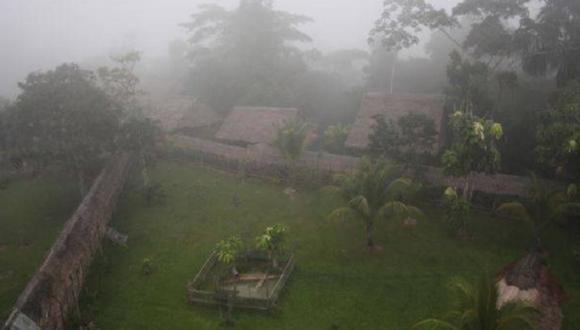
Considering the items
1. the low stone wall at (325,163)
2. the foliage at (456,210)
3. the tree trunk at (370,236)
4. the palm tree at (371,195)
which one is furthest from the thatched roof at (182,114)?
the foliage at (456,210)

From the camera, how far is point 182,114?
92.6 feet

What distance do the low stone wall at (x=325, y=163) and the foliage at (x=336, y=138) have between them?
2.25 meters

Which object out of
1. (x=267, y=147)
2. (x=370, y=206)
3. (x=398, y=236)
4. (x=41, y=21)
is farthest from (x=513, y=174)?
(x=41, y=21)

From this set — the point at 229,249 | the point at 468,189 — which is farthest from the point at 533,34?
the point at 229,249

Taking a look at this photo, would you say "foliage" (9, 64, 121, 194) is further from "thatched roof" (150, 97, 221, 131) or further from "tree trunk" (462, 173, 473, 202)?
"tree trunk" (462, 173, 473, 202)

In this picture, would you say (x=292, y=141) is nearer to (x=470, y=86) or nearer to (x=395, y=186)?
(x=395, y=186)

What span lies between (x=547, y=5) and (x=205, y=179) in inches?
696

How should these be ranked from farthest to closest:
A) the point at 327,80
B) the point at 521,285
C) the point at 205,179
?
the point at 327,80 < the point at 205,179 < the point at 521,285

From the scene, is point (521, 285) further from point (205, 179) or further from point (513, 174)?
point (205, 179)

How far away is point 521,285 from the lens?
13.8 meters

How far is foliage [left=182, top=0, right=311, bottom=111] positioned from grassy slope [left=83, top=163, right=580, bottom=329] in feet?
32.4

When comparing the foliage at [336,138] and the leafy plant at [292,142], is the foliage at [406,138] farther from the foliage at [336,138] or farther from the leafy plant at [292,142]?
the foliage at [336,138]

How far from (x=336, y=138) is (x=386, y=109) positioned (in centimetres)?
301

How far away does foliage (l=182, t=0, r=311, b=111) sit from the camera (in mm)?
30047
